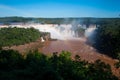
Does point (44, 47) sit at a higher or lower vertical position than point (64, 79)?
lower

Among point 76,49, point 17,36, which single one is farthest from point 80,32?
A: point 17,36

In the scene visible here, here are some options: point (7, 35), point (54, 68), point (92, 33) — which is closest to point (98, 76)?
point (54, 68)

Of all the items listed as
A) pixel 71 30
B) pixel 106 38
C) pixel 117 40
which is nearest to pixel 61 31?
pixel 71 30

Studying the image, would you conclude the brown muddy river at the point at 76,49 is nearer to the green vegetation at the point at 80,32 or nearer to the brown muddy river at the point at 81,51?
the brown muddy river at the point at 81,51

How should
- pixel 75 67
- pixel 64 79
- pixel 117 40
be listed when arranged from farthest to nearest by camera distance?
pixel 117 40 → pixel 75 67 → pixel 64 79

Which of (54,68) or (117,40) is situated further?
(117,40)

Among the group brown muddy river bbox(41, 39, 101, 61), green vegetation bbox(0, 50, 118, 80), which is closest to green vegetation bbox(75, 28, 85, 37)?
brown muddy river bbox(41, 39, 101, 61)

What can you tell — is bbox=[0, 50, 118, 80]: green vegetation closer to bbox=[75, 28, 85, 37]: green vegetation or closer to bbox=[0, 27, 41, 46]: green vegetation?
bbox=[0, 27, 41, 46]: green vegetation

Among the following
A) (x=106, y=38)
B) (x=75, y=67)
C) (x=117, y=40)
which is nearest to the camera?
(x=75, y=67)

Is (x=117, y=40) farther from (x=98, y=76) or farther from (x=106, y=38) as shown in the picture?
(x=98, y=76)

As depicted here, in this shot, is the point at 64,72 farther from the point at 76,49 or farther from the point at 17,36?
the point at 17,36
